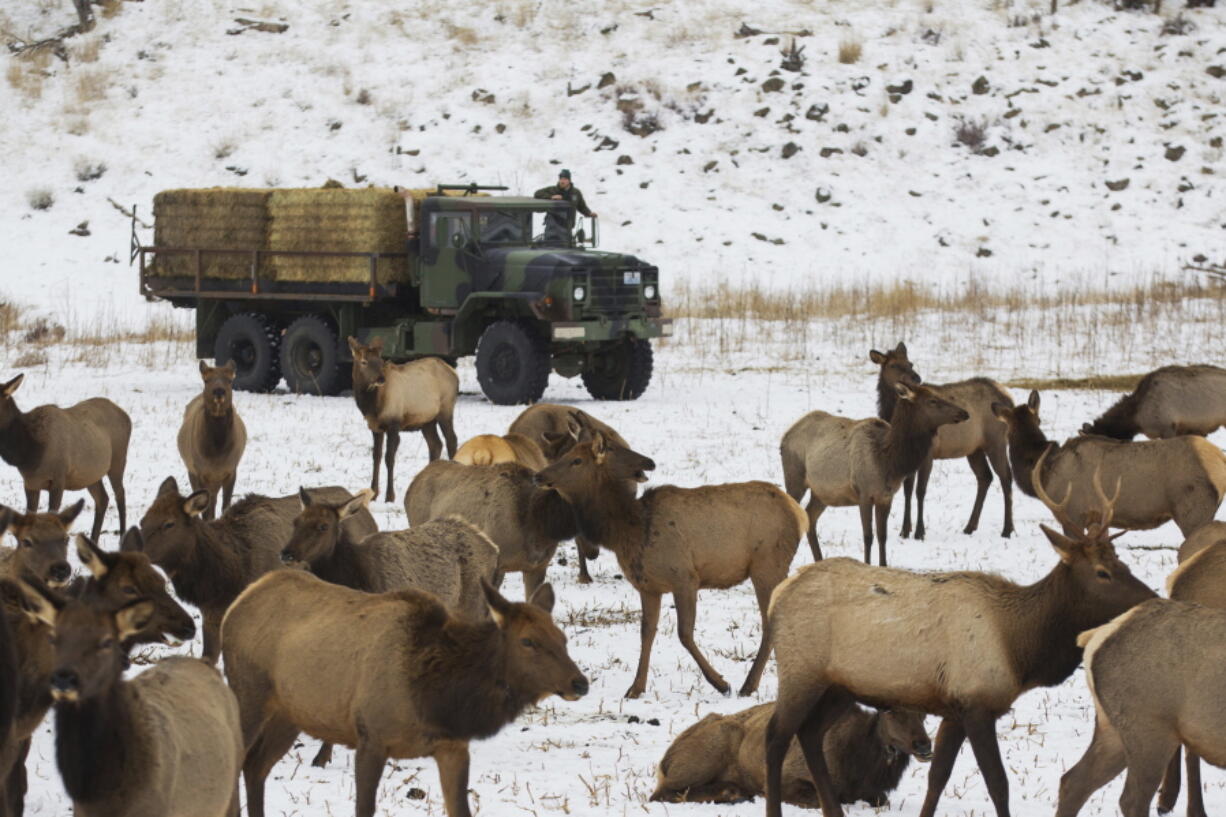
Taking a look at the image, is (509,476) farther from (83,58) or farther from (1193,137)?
(83,58)

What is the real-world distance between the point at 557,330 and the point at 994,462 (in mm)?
8053

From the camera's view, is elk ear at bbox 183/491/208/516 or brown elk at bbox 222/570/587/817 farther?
elk ear at bbox 183/491/208/516

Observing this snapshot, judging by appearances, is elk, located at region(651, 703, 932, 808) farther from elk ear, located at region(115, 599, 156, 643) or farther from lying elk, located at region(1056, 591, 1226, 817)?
elk ear, located at region(115, 599, 156, 643)

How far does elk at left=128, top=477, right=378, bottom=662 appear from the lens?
28.8ft

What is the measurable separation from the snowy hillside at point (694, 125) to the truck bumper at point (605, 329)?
992 centimetres

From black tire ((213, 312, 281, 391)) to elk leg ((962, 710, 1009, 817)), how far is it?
60.7 feet

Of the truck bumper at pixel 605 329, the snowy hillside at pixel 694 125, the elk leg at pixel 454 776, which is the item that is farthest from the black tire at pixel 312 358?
the elk leg at pixel 454 776

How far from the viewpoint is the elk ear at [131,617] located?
5398 mm

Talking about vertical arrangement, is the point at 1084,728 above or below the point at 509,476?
below

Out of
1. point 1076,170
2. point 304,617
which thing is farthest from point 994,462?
point 1076,170

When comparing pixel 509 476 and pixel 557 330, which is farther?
pixel 557 330

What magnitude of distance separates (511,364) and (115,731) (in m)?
16.7

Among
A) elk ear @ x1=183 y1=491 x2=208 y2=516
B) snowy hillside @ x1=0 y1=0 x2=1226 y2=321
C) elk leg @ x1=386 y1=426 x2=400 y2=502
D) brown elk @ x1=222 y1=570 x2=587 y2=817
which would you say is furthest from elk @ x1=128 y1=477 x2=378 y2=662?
snowy hillside @ x1=0 y1=0 x2=1226 y2=321

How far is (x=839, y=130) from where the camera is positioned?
38719 mm
